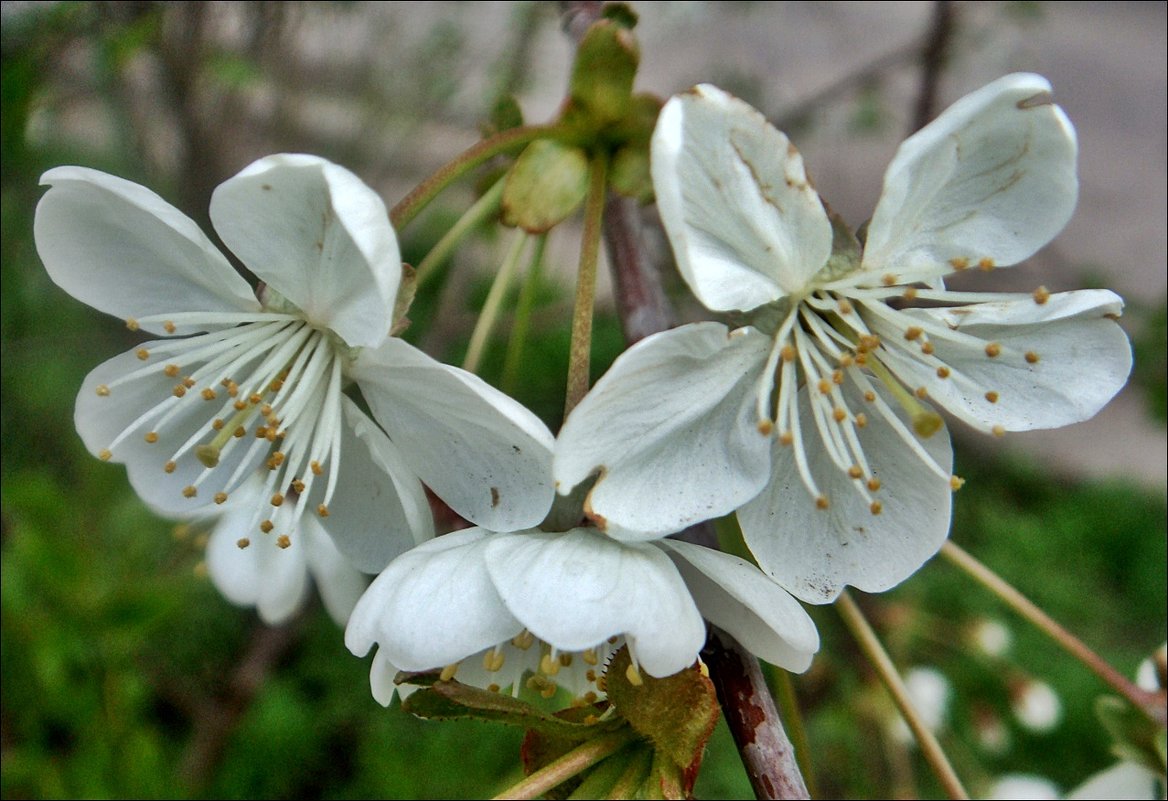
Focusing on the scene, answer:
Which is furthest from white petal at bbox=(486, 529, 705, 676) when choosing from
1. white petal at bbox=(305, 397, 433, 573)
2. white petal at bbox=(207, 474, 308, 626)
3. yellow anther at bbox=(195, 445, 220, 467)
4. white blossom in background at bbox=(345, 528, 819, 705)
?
white petal at bbox=(207, 474, 308, 626)

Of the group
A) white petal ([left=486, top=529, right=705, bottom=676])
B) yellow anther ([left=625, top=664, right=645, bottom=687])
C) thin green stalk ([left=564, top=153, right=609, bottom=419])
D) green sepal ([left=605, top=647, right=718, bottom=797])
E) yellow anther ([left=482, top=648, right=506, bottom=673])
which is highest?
thin green stalk ([left=564, top=153, right=609, bottom=419])

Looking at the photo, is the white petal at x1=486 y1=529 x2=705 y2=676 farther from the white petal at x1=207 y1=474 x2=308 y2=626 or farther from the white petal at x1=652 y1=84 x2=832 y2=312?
the white petal at x1=207 y1=474 x2=308 y2=626

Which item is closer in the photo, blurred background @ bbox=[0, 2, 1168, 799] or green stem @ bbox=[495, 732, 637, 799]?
green stem @ bbox=[495, 732, 637, 799]

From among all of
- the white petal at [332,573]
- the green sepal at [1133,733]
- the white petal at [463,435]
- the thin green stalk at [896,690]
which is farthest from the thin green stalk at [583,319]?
the green sepal at [1133,733]

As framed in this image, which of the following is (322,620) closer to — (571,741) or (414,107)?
(414,107)

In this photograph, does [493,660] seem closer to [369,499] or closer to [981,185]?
[369,499]

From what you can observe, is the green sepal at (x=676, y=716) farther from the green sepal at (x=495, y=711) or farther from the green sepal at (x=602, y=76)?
the green sepal at (x=602, y=76)
